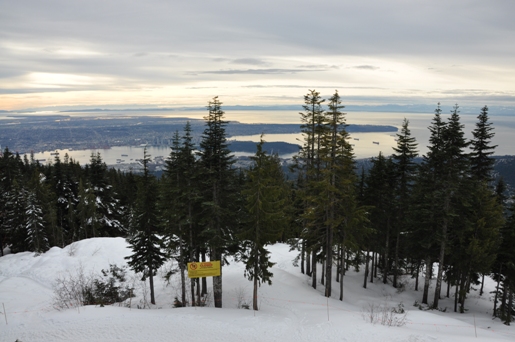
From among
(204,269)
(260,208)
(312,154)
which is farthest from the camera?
(312,154)

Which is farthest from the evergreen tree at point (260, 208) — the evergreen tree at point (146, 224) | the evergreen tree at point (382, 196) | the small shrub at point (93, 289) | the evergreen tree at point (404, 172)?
the evergreen tree at point (382, 196)

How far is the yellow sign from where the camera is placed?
17188 millimetres

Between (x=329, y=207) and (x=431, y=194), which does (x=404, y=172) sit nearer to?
(x=431, y=194)

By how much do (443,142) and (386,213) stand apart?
25.3ft

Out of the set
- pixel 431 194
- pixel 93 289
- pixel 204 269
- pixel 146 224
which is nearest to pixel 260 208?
pixel 204 269

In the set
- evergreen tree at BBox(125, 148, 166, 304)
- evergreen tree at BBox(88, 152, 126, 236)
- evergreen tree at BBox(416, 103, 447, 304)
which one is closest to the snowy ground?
evergreen tree at BBox(125, 148, 166, 304)

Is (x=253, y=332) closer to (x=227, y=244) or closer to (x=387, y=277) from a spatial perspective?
(x=227, y=244)

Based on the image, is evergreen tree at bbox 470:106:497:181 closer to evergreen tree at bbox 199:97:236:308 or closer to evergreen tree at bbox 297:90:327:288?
evergreen tree at bbox 297:90:327:288

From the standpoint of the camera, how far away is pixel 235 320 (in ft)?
48.4

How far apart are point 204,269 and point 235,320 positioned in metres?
3.61

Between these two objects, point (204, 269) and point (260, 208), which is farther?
point (204, 269)

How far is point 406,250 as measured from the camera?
2491 cm

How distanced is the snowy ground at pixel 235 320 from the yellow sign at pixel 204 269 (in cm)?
177

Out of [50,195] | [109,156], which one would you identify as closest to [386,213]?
[50,195]
